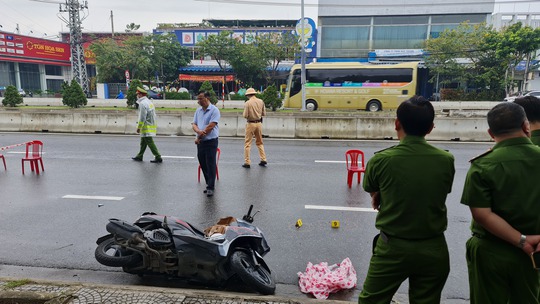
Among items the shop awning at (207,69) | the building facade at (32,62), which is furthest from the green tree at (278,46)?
the building facade at (32,62)

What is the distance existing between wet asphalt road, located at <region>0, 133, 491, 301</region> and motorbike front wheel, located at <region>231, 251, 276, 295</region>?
0.20 meters

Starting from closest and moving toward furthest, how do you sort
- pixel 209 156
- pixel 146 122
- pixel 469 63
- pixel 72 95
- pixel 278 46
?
pixel 209 156 → pixel 146 122 → pixel 72 95 → pixel 469 63 → pixel 278 46

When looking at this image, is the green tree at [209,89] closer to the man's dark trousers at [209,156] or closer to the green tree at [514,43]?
the man's dark trousers at [209,156]

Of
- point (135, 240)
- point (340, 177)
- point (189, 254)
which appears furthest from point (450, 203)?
point (135, 240)

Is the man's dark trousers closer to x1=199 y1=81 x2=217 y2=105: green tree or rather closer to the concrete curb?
the concrete curb

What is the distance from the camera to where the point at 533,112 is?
330 cm

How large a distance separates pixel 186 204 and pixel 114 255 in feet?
8.37

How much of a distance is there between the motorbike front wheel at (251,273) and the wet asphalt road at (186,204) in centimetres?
20

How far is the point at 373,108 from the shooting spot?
2622 cm

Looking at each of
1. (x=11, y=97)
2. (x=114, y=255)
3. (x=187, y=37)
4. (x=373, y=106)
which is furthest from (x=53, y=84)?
(x=114, y=255)

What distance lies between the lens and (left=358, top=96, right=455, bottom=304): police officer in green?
234cm

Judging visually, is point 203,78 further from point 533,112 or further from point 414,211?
point 414,211

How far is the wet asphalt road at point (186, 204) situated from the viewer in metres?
4.32

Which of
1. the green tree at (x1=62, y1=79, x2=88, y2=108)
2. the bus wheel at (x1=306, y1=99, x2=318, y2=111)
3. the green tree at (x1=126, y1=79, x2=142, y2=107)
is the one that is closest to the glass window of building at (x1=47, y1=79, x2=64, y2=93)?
the green tree at (x1=62, y1=79, x2=88, y2=108)
